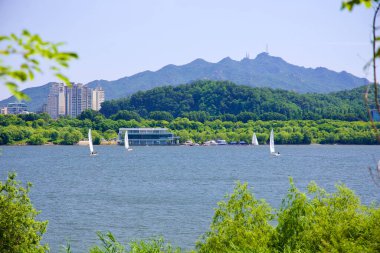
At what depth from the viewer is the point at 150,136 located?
15862cm

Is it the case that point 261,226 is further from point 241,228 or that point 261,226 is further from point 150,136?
point 150,136

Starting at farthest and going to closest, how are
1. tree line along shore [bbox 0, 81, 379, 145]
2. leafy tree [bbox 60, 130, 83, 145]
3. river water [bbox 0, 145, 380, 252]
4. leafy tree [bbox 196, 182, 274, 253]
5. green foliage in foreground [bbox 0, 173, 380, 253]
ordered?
1. leafy tree [bbox 60, 130, 83, 145]
2. tree line along shore [bbox 0, 81, 379, 145]
3. river water [bbox 0, 145, 380, 252]
4. leafy tree [bbox 196, 182, 274, 253]
5. green foliage in foreground [bbox 0, 173, 380, 253]

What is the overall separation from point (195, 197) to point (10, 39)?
41.2 meters

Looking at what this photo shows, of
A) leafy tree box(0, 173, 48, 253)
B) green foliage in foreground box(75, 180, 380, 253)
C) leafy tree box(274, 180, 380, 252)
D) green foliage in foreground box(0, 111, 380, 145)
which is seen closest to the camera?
leafy tree box(274, 180, 380, 252)

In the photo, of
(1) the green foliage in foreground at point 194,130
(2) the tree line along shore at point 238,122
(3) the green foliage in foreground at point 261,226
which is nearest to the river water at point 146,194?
(3) the green foliage in foreground at point 261,226

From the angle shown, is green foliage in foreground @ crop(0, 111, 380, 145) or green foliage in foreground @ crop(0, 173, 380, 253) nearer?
green foliage in foreground @ crop(0, 173, 380, 253)

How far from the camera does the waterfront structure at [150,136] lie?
514ft

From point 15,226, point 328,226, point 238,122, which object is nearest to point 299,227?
point 328,226

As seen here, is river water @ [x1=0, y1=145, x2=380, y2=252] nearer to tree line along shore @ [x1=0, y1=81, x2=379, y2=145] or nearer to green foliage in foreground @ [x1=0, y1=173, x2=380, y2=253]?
green foliage in foreground @ [x1=0, y1=173, x2=380, y2=253]

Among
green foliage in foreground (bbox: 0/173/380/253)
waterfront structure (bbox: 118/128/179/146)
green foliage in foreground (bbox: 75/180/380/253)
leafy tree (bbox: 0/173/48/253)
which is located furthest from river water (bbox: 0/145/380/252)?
waterfront structure (bbox: 118/128/179/146)

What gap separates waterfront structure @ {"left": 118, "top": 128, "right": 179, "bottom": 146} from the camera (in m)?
157

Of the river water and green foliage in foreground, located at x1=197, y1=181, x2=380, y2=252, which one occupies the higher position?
green foliage in foreground, located at x1=197, y1=181, x2=380, y2=252

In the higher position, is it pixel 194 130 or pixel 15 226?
pixel 194 130

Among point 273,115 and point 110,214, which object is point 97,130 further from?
point 110,214
